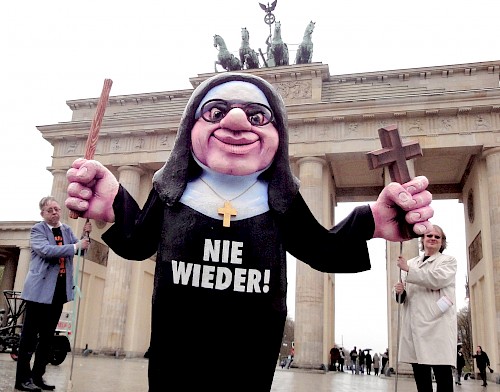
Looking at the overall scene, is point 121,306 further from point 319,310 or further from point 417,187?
point 417,187

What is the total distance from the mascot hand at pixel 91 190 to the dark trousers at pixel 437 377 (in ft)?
9.73

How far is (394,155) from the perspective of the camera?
278 centimetres

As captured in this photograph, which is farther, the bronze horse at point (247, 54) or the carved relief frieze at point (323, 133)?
the bronze horse at point (247, 54)

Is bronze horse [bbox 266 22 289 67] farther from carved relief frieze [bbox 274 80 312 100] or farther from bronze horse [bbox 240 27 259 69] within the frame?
carved relief frieze [bbox 274 80 312 100]

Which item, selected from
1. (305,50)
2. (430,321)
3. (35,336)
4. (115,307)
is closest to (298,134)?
(305,50)

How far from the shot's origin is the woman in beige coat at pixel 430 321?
402 cm

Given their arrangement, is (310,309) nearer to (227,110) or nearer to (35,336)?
(35,336)

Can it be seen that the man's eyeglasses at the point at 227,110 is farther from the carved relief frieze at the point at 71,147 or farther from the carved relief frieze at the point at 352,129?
the carved relief frieze at the point at 71,147

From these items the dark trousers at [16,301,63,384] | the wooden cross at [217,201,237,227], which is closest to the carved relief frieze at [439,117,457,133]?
the dark trousers at [16,301,63,384]

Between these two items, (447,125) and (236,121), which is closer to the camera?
(236,121)

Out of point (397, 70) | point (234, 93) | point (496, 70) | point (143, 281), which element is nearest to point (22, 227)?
point (143, 281)

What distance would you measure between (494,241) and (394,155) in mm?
16259

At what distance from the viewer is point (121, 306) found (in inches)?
790

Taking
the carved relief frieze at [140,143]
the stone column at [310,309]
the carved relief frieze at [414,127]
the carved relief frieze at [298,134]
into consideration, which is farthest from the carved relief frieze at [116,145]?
the carved relief frieze at [414,127]
